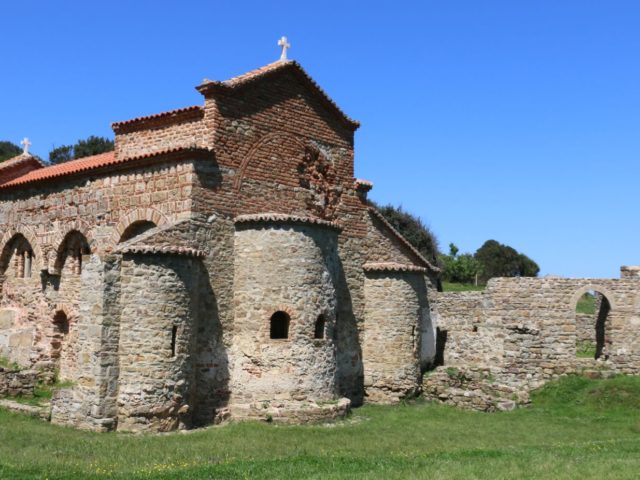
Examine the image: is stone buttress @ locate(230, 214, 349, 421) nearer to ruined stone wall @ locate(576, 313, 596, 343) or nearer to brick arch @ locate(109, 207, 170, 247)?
brick arch @ locate(109, 207, 170, 247)

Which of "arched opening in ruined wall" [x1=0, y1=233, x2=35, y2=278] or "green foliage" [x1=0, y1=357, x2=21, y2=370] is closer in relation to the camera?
"green foliage" [x1=0, y1=357, x2=21, y2=370]

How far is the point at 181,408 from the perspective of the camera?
1412cm

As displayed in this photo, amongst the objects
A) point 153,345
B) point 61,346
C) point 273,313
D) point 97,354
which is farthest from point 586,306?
point 97,354

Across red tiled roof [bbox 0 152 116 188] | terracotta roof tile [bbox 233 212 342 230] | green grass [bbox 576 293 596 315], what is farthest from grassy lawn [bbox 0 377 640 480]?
green grass [bbox 576 293 596 315]

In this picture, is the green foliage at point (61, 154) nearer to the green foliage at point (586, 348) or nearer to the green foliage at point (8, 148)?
the green foliage at point (8, 148)

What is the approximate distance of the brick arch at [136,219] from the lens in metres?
15.8

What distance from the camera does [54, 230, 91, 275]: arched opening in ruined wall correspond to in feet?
60.1

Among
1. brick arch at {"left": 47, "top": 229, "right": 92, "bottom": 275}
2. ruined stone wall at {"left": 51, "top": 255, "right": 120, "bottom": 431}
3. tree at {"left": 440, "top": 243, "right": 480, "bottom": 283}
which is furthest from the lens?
tree at {"left": 440, "top": 243, "right": 480, "bottom": 283}

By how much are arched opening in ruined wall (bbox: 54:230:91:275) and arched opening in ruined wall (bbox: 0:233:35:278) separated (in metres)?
1.77

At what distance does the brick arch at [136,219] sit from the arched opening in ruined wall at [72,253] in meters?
1.83

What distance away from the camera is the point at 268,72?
1694 centimetres

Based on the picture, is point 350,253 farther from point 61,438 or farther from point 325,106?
point 61,438

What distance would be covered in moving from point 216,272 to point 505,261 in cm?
5269

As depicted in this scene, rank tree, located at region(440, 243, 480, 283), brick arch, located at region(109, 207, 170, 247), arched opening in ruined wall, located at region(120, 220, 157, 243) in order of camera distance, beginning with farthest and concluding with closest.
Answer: tree, located at region(440, 243, 480, 283), arched opening in ruined wall, located at region(120, 220, 157, 243), brick arch, located at region(109, 207, 170, 247)
